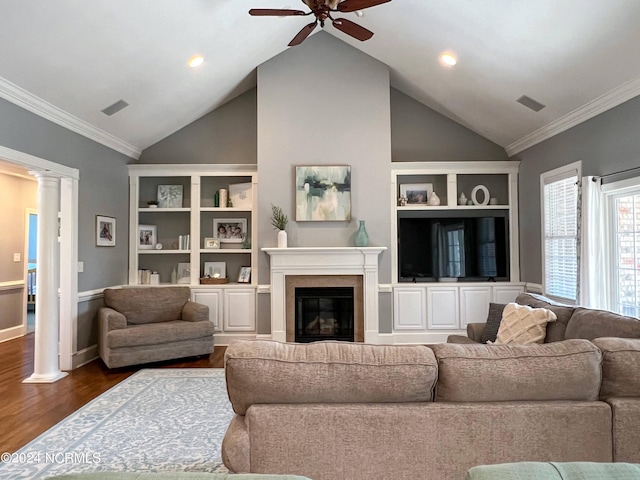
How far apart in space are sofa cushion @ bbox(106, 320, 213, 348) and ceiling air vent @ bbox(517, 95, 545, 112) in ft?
14.6

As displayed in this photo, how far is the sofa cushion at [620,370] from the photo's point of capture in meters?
1.60

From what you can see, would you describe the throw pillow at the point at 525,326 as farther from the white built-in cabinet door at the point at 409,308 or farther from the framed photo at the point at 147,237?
the framed photo at the point at 147,237

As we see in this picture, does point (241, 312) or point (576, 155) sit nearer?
point (576, 155)

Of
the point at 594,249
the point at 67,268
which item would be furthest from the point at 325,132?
the point at 67,268

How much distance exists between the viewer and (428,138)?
20.1 ft

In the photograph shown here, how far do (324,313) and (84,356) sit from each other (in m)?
2.91

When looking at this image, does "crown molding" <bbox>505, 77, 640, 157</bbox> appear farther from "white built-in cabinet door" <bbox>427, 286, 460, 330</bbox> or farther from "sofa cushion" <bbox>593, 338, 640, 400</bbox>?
"sofa cushion" <bbox>593, 338, 640, 400</bbox>

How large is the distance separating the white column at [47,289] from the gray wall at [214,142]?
6.51ft

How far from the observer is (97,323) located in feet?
16.4

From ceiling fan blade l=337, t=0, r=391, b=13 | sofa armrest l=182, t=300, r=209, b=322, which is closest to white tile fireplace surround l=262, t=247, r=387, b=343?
sofa armrest l=182, t=300, r=209, b=322

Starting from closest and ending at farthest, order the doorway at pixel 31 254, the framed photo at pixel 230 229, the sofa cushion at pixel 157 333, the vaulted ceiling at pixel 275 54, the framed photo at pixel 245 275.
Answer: the vaulted ceiling at pixel 275 54, the sofa cushion at pixel 157 333, the framed photo at pixel 245 275, the framed photo at pixel 230 229, the doorway at pixel 31 254

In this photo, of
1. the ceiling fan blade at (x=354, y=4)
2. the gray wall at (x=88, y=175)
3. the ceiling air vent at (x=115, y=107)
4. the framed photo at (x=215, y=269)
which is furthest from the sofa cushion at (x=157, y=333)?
the ceiling fan blade at (x=354, y=4)

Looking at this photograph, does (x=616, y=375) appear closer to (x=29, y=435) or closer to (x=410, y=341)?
(x=29, y=435)

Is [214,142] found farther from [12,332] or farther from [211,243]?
[12,332]
